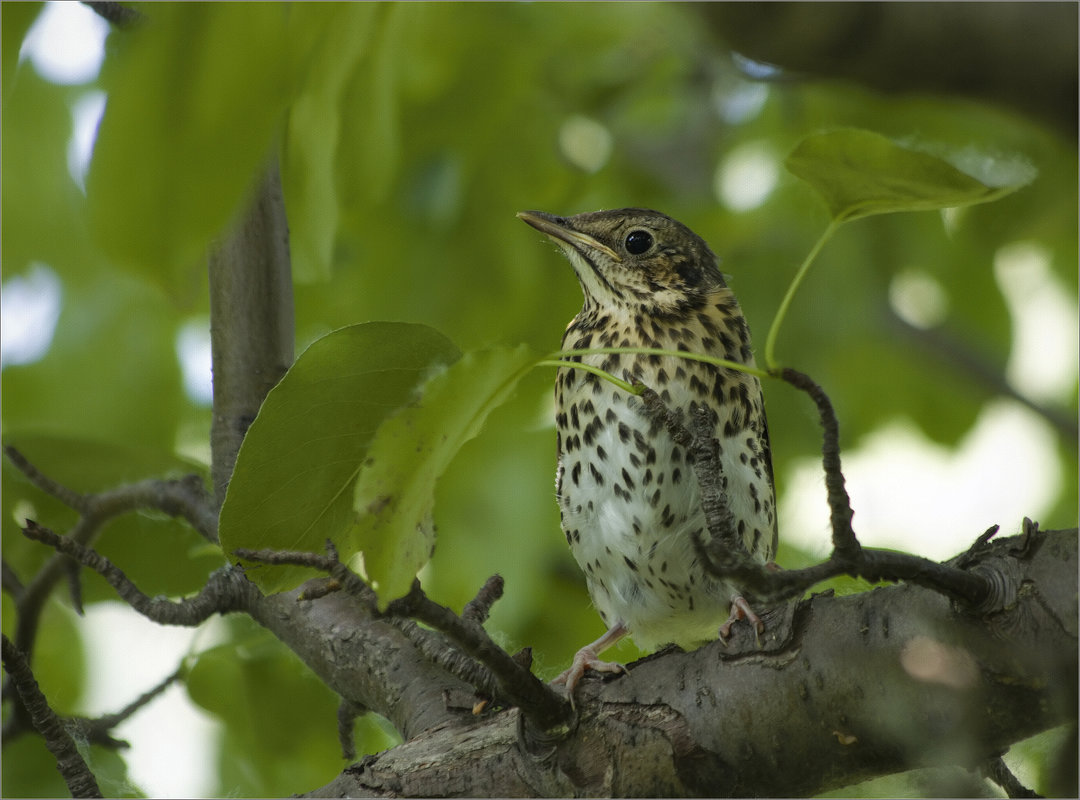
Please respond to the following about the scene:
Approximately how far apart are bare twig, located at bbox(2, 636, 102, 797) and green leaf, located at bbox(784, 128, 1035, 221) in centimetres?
131

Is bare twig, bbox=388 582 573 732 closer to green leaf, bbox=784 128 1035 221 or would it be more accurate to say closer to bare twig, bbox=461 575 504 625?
bare twig, bbox=461 575 504 625

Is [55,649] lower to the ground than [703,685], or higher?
higher

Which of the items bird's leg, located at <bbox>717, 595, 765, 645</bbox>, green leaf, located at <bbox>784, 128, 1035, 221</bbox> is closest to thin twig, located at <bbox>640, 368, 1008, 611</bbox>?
green leaf, located at <bbox>784, 128, 1035, 221</bbox>

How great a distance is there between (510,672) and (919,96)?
1731 mm

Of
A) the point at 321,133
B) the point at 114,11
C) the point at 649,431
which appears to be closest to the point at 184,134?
the point at 321,133

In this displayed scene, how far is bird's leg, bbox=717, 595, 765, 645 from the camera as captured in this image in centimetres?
166

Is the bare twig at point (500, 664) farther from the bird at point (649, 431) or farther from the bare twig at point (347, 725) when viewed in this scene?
the bare twig at point (347, 725)

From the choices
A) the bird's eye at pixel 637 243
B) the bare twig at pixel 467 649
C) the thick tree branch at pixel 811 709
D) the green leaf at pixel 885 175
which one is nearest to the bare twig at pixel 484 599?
the bare twig at pixel 467 649

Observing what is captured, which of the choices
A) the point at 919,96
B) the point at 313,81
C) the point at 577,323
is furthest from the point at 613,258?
the point at 313,81

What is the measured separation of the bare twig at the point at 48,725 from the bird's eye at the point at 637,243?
166 centimetres

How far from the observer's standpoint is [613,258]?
9.34ft

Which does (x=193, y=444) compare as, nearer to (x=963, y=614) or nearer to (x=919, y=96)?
(x=919, y=96)

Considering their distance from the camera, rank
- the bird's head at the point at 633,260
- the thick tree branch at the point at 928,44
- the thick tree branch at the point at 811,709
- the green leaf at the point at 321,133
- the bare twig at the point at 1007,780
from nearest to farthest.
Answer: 1. the thick tree branch at the point at 811,709
2. the bare twig at the point at 1007,780
3. the green leaf at the point at 321,133
4. the thick tree branch at the point at 928,44
5. the bird's head at the point at 633,260

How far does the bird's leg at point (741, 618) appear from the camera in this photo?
1657 mm
